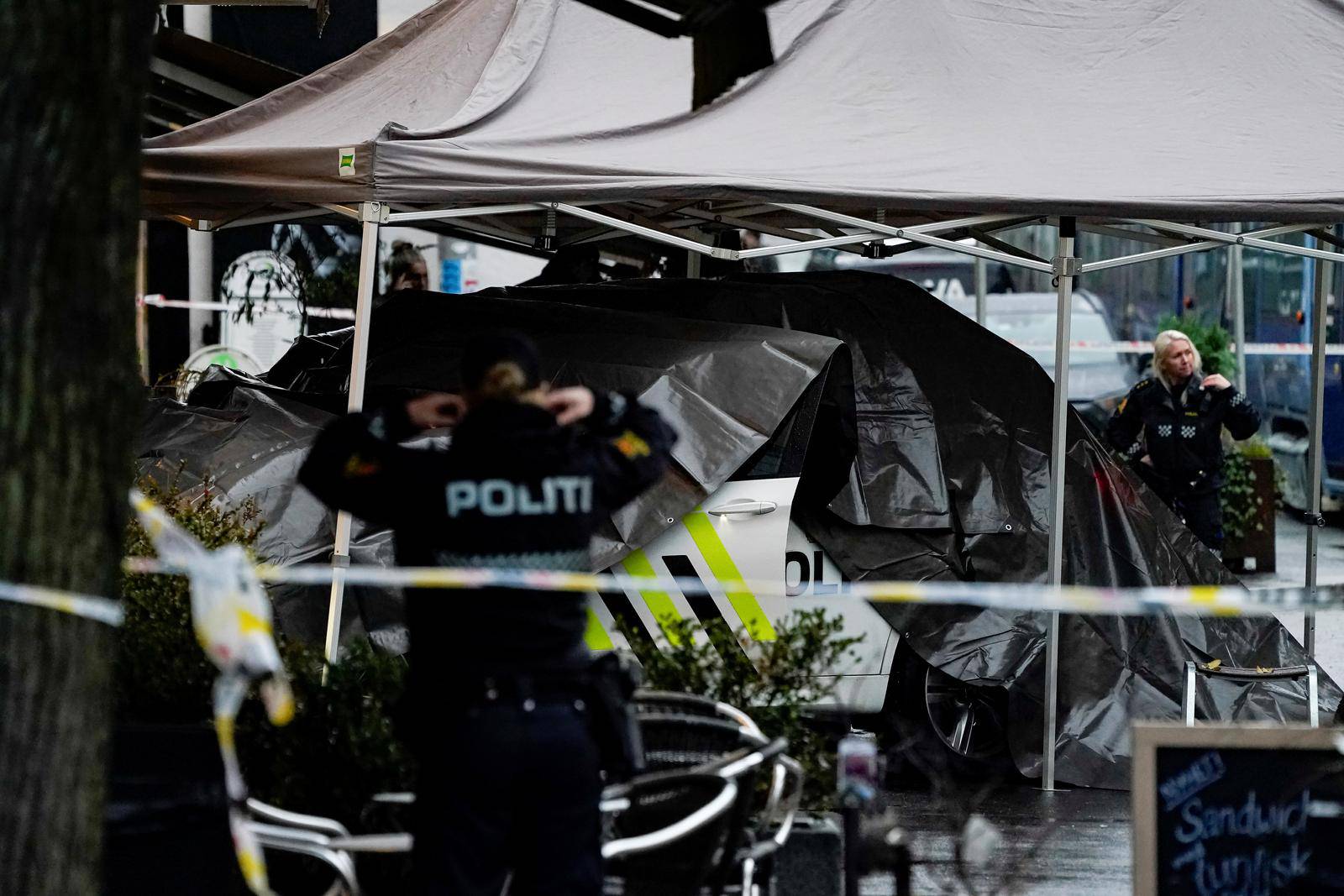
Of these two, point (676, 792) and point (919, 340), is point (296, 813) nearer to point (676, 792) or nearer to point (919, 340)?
point (676, 792)

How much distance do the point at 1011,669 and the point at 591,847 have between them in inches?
158

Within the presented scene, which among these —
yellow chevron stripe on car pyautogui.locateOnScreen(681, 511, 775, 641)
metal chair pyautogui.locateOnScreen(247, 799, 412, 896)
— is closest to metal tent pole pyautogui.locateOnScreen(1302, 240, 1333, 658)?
yellow chevron stripe on car pyautogui.locateOnScreen(681, 511, 775, 641)

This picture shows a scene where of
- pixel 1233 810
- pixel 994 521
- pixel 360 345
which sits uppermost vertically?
pixel 360 345

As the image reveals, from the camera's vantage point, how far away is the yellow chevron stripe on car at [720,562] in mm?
6840

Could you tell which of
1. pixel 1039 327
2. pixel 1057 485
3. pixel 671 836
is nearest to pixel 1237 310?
pixel 1039 327

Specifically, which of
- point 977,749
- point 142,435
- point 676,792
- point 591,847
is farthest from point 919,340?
point 591,847

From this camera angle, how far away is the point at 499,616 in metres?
3.76

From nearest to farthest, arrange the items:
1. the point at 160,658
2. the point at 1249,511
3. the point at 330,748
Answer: the point at 330,748, the point at 160,658, the point at 1249,511

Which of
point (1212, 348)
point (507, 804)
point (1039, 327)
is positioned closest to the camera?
point (507, 804)

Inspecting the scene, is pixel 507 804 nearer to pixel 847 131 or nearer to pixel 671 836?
pixel 671 836

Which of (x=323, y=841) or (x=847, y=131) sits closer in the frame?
(x=323, y=841)

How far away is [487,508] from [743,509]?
3.14 metres

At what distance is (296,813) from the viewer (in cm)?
475

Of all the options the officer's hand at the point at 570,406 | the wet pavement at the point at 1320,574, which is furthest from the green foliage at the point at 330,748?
the wet pavement at the point at 1320,574
